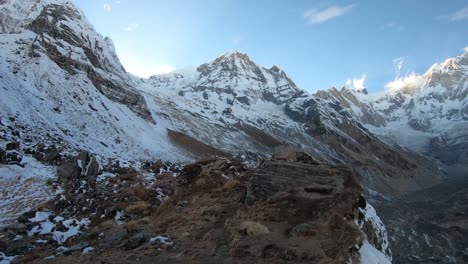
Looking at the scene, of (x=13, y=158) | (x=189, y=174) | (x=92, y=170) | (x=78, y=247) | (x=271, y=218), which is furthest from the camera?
(x=92, y=170)

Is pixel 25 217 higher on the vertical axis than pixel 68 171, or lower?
lower

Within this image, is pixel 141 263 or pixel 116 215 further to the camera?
pixel 116 215

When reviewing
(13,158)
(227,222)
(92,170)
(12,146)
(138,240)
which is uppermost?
(227,222)

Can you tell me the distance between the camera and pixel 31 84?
51.3 m

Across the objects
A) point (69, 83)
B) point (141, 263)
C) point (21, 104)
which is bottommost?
point (141, 263)

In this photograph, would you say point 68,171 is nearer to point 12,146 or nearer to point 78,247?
point 12,146

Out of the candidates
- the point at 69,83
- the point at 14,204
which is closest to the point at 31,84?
the point at 69,83

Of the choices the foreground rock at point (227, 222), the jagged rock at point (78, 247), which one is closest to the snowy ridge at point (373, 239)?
the foreground rock at point (227, 222)

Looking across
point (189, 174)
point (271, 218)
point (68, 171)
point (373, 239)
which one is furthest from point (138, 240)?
point (68, 171)

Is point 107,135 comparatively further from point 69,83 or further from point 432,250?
point 432,250

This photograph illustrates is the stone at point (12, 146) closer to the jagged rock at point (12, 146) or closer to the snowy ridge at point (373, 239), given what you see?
the jagged rock at point (12, 146)

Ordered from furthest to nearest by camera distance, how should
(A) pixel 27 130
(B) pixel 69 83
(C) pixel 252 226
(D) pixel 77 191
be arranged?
(B) pixel 69 83 → (A) pixel 27 130 → (D) pixel 77 191 → (C) pixel 252 226

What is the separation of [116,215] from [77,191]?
256 inches

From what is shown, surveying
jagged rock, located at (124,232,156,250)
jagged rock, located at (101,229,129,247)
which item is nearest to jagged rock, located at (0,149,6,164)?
jagged rock, located at (101,229,129,247)
